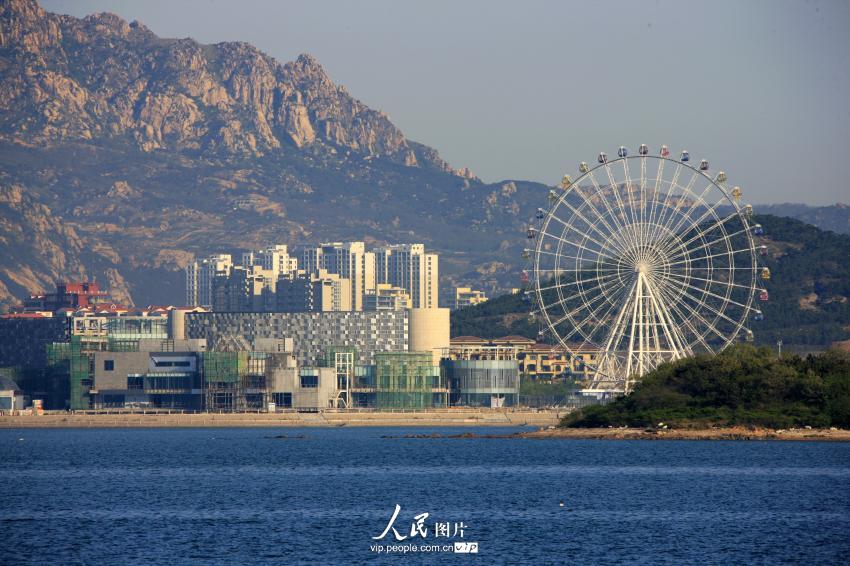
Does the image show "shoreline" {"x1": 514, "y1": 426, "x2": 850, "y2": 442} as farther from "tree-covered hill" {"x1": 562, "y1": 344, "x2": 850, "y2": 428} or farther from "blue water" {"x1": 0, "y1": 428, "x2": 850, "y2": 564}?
"blue water" {"x1": 0, "y1": 428, "x2": 850, "y2": 564}

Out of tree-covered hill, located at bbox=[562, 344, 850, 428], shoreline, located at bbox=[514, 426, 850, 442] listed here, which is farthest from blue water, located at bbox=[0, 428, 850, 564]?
tree-covered hill, located at bbox=[562, 344, 850, 428]

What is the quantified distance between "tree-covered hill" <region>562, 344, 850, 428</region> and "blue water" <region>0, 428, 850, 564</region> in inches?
139

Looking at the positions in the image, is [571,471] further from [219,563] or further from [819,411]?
[219,563]

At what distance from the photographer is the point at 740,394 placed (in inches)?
6339

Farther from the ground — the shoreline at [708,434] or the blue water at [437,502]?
the shoreline at [708,434]

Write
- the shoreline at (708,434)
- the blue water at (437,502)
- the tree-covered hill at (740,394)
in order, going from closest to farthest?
the blue water at (437,502)
the shoreline at (708,434)
the tree-covered hill at (740,394)

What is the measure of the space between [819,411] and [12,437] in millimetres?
91473

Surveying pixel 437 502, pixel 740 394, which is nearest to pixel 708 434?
pixel 740 394

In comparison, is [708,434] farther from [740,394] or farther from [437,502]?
[437,502]

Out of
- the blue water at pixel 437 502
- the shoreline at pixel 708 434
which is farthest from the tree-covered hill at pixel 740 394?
the blue water at pixel 437 502

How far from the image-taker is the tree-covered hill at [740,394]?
157000mm

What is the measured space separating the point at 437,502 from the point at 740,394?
64.8m

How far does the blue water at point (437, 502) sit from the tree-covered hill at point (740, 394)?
3522 millimetres

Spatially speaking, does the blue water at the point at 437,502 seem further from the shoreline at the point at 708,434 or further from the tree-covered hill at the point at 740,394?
the tree-covered hill at the point at 740,394
